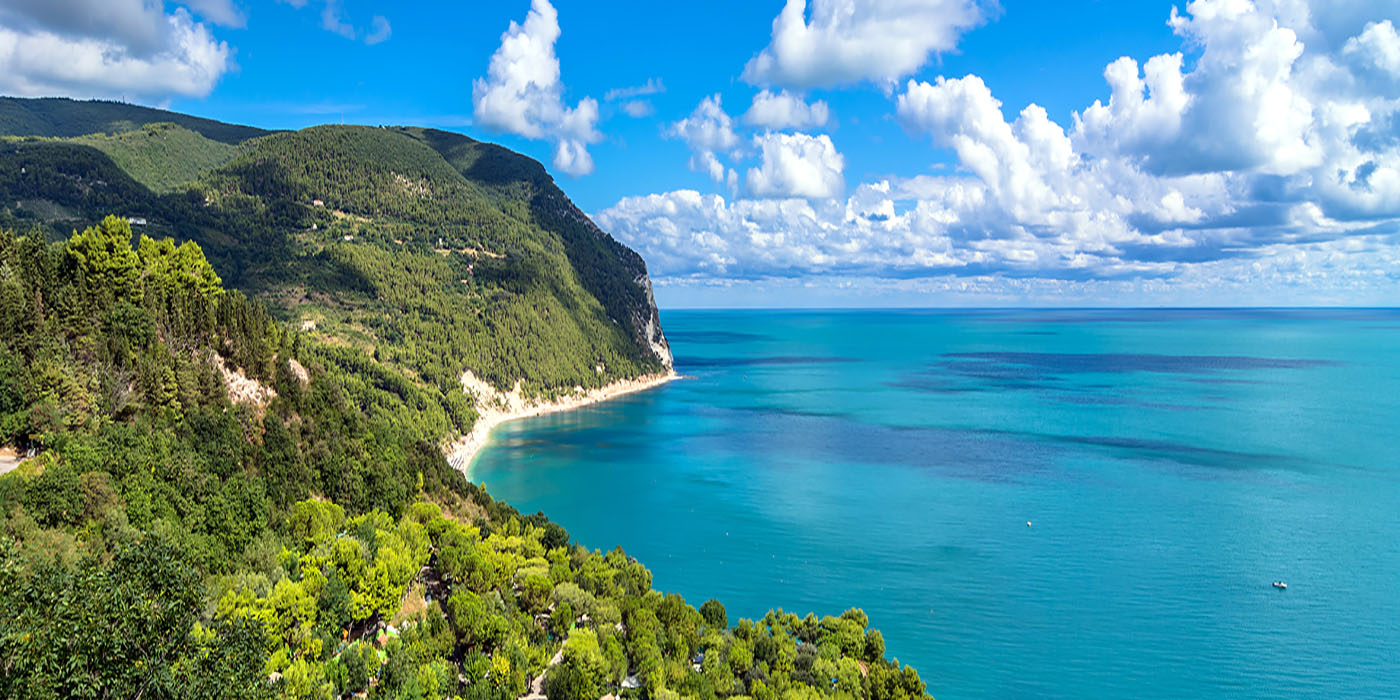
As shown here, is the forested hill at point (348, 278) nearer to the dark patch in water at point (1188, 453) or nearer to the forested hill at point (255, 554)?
the forested hill at point (255, 554)

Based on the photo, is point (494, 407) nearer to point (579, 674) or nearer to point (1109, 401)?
point (579, 674)

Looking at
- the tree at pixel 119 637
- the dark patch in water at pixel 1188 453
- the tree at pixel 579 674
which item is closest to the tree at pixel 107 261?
the tree at pixel 119 637

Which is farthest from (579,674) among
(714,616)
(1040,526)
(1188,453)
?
(1188,453)

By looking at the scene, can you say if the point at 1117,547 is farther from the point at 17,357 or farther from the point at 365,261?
the point at 365,261

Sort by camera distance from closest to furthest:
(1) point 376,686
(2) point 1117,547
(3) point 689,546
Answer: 1. (1) point 376,686
2. (2) point 1117,547
3. (3) point 689,546

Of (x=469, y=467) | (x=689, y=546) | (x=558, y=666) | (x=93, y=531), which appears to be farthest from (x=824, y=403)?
(x=93, y=531)

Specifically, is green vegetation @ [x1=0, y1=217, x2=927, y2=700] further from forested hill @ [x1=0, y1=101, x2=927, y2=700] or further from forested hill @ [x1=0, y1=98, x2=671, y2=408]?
forested hill @ [x1=0, y1=98, x2=671, y2=408]
